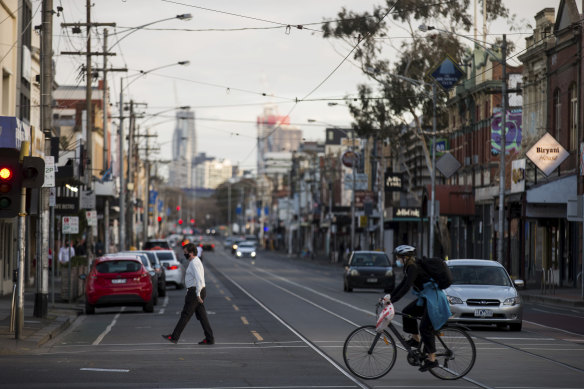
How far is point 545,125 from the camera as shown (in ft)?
172

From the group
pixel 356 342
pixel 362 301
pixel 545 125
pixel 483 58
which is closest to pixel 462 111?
pixel 483 58

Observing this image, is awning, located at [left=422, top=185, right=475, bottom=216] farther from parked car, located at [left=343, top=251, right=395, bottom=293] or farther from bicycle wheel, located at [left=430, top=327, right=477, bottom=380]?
bicycle wheel, located at [left=430, top=327, right=477, bottom=380]

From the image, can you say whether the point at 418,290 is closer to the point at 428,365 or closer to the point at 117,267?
the point at 428,365

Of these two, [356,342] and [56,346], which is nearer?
[356,342]

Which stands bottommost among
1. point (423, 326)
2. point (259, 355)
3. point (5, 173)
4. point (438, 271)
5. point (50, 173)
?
point (259, 355)

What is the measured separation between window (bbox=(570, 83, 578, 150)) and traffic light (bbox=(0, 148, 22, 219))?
32.8m

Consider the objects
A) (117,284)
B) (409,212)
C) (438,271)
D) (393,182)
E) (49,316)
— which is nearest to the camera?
(438,271)

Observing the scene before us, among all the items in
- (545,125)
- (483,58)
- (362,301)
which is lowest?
(362,301)

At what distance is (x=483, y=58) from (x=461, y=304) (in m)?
44.6

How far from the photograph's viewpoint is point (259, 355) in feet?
60.1

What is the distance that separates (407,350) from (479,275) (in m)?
10.2

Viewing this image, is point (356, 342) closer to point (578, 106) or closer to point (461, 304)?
point (461, 304)

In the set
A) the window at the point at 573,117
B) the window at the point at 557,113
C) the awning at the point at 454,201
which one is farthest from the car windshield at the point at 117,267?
the awning at the point at 454,201

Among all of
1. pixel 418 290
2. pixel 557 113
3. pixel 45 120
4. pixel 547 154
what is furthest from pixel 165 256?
pixel 418 290
